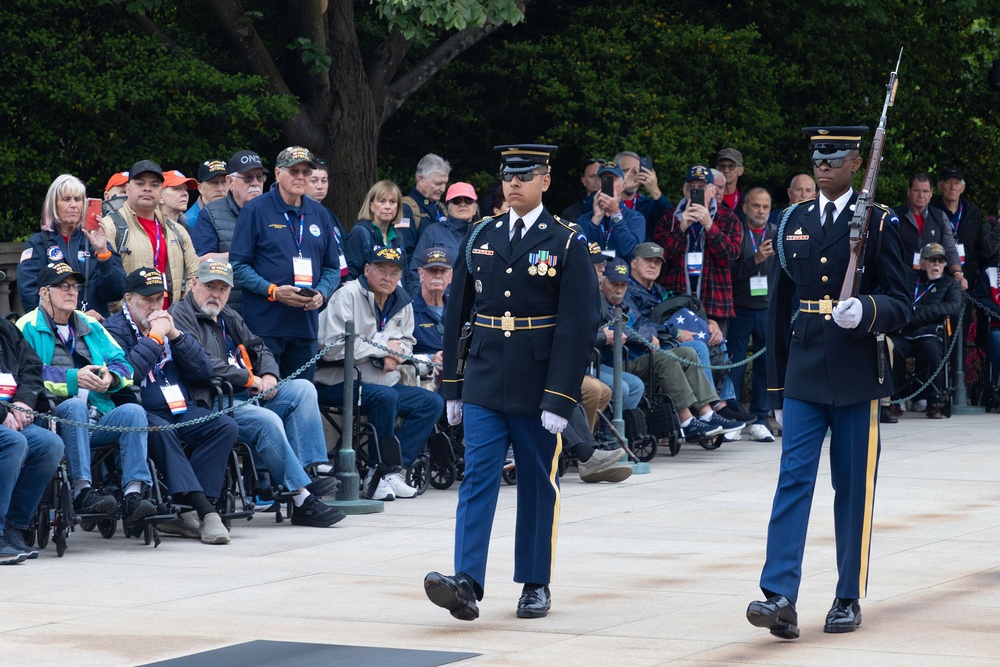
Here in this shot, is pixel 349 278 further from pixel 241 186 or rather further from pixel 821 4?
pixel 821 4

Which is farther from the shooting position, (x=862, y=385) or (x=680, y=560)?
(x=680, y=560)

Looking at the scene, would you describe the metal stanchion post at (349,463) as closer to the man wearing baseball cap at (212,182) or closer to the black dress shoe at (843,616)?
the man wearing baseball cap at (212,182)

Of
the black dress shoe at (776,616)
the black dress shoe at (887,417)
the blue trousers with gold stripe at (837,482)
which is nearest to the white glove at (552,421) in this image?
the blue trousers with gold stripe at (837,482)

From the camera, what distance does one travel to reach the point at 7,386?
972 cm

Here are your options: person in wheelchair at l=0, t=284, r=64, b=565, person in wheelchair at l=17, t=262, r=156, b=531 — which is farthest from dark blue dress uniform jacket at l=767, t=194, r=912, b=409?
person in wheelchair at l=0, t=284, r=64, b=565

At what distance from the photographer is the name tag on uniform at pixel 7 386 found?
970 centimetres

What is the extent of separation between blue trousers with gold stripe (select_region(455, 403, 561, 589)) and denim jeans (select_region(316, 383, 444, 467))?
3848 mm

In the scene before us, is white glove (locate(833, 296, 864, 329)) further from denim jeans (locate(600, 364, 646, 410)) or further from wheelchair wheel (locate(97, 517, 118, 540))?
denim jeans (locate(600, 364, 646, 410))

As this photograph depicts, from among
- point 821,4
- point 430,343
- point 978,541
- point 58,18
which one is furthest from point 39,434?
point 821,4

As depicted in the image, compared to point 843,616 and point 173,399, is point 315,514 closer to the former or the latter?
point 173,399

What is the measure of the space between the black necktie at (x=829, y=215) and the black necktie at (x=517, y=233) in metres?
1.34

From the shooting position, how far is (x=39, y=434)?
9695mm

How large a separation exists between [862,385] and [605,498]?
15.3ft

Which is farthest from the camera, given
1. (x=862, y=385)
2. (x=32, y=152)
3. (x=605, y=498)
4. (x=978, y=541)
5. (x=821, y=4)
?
(x=821, y=4)
